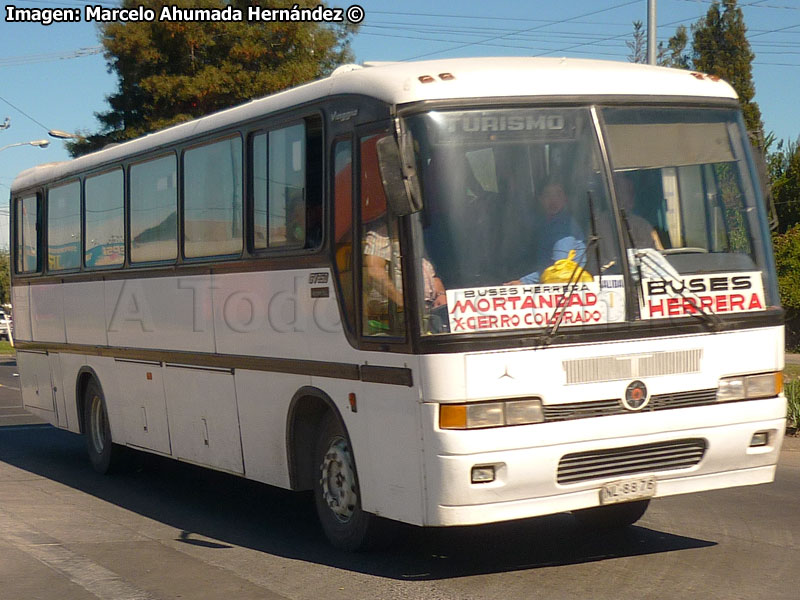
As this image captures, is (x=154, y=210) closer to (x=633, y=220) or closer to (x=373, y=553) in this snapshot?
(x=373, y=553)

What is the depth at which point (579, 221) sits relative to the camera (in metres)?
7.15

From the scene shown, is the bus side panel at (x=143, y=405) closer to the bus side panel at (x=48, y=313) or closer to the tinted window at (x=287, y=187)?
the bus side panel at (x=48, y=313)

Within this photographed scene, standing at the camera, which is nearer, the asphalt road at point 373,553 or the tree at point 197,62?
the asphalt road at point 373,553

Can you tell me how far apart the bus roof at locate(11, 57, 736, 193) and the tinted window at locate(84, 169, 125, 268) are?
159 inches

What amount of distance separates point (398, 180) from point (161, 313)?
4594mm

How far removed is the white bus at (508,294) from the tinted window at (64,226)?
A: 15.5 feet

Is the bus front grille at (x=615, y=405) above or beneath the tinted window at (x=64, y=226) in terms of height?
beneath

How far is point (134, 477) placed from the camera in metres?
12.6

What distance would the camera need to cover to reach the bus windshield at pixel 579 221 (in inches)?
271

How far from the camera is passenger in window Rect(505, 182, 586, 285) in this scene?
7.00 m

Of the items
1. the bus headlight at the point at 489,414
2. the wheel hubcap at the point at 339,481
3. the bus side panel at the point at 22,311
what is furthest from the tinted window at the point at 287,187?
the bus side panel at the point at 22,311

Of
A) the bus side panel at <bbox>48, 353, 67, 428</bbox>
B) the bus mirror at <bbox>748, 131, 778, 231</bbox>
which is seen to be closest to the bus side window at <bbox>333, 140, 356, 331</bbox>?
the bus mirror at <bbox>748, 131, 778, 231</bbox>

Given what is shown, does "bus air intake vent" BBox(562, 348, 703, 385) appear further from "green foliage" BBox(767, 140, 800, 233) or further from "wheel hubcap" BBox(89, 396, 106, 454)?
"green foliage" BBox(767, 140, 800, 233)

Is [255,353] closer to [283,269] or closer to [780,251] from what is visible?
[283,269]
